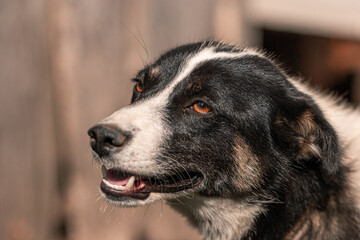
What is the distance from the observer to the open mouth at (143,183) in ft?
10.3

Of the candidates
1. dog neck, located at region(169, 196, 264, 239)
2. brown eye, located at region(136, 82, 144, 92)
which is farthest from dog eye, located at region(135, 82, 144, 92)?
dog neck, located at region(169, 196, 264, 239)

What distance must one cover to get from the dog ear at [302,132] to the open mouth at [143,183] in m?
0.55

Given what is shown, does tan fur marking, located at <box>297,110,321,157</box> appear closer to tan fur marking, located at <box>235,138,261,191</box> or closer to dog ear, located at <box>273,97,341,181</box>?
dog ear, located at <box>273,97,341,181</box>

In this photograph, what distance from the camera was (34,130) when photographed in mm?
5352

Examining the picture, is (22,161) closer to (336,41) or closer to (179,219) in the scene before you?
(179,219)

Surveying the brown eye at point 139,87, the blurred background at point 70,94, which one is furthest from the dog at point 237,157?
the blurred background at point 70,94

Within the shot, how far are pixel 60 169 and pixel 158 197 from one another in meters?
2.52

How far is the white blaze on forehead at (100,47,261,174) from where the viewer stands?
117 inches

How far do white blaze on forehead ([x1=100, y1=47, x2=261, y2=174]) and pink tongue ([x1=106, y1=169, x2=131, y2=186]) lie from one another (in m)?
0.17

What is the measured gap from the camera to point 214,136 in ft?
10.4

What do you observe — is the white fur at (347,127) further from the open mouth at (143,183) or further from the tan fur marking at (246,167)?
the open mouth at (143,183)

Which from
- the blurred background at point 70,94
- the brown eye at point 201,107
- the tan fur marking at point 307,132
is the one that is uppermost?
the brown eye at point 201,107

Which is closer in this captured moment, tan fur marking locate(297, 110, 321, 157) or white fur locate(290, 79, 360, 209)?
tan fur marking locate(297, 110, 321, 157)

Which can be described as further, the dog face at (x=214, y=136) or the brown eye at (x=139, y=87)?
the brown eye at (x=139, y=87)
